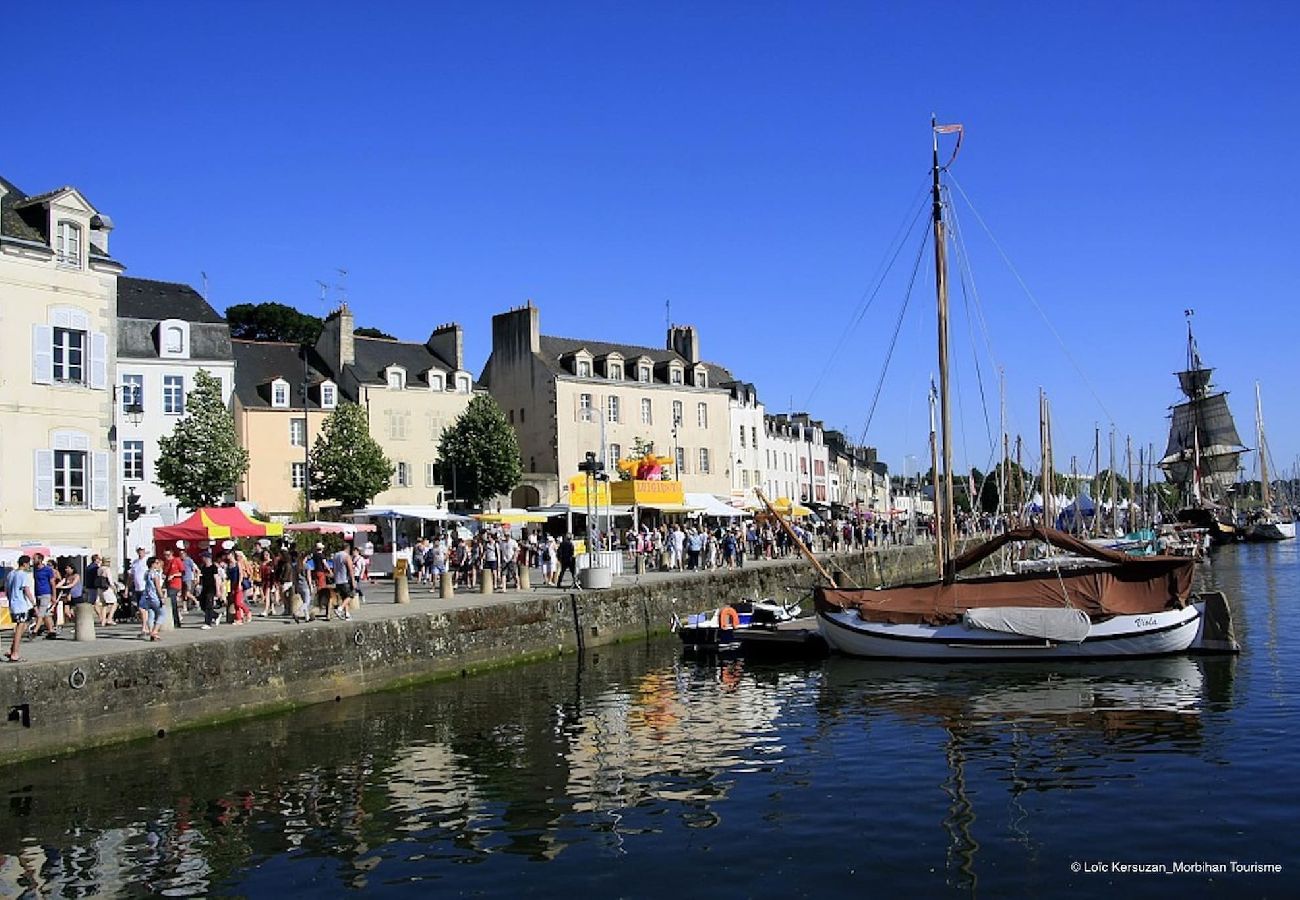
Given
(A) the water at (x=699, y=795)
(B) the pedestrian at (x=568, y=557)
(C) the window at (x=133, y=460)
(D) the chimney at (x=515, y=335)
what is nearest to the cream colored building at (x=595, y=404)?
(D) the chimney at (x=515, y=335)

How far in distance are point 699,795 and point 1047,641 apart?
42.3 ft

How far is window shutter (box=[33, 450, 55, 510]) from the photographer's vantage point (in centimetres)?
2906

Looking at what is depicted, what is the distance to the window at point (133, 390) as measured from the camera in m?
48.9

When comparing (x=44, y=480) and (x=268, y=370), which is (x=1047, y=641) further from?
(x=268, y=370)

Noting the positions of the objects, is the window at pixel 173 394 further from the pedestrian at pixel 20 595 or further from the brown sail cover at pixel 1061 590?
the brown sail cover at pixel 1061 590

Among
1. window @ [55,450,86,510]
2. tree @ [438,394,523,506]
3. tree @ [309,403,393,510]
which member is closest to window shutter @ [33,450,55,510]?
window @ [55,450,86,510]

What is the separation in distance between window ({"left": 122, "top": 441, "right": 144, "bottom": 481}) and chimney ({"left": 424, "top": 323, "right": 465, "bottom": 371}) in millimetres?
17520

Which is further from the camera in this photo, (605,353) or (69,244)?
(605,353)

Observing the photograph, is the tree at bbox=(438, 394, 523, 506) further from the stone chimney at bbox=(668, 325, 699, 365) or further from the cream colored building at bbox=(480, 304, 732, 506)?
the stone chimney at bbox=(668, 325, 699, 365)

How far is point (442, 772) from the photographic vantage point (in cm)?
1666

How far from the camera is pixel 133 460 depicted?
49.3 metres

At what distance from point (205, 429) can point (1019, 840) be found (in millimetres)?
37790

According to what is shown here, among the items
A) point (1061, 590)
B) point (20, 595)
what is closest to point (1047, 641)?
point (1061, 590)

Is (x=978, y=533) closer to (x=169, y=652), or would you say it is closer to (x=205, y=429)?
(x=205, y=429)
